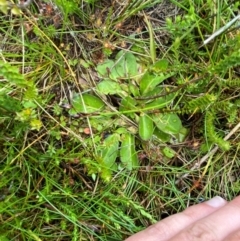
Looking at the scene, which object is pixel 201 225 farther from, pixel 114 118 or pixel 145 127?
pixel 114 118

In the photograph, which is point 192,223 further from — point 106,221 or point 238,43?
point 238,43

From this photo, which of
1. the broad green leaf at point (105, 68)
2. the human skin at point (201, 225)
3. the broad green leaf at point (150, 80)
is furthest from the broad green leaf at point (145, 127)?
the human skin at point (201, 225)

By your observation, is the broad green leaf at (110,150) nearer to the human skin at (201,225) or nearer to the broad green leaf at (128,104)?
the broad green leaf at (128,104)

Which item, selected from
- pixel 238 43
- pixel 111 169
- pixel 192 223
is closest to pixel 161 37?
pixel 238 43

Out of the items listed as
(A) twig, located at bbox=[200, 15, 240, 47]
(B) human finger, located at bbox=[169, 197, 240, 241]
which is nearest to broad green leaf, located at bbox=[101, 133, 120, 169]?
(B) human finger, located at bbox=[169, 197, 240, 241]

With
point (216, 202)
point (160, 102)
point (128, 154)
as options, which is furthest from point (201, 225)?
point (160, 102)

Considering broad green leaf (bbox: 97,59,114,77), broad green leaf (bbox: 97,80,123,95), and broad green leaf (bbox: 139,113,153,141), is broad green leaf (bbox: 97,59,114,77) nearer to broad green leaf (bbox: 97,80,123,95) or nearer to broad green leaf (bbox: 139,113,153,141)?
broad green leaf (bbox: 97,80,123,95)
